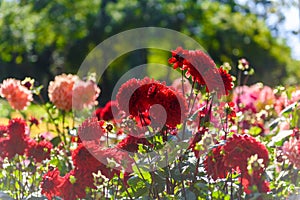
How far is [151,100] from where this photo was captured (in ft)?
4.58

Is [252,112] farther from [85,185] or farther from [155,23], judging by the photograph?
[155,23]

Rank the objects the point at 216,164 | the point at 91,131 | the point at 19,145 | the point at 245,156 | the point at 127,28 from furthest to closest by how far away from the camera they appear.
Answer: the point at 127,28 → the point at 19,145 → the point at 91,131 → the point at 216,164 → the point at 245,156

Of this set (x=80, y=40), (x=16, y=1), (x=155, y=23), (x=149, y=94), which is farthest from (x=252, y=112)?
(x=80, y=40)

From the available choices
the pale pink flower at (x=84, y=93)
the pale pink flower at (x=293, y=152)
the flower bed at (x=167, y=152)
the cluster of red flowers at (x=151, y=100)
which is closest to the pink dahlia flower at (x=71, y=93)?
the pale pink flower at (x=84, y=93)

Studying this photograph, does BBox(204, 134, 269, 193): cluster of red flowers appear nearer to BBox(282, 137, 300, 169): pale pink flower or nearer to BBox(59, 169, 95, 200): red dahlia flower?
BBox(282, 137, 300, 169): pale pink flower

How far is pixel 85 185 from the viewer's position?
146 cm

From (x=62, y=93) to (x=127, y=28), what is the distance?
388 inches

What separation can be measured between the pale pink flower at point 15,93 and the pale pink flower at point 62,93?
0.30 ft

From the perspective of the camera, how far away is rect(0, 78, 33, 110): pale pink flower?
217 cm

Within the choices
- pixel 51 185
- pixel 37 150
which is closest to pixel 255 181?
pixel 51 185

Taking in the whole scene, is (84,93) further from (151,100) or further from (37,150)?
(151,100)

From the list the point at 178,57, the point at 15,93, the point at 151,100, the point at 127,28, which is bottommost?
the point at 151,100

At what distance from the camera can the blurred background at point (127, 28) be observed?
37.3 feet

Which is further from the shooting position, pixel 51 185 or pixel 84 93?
pixel 84 93
